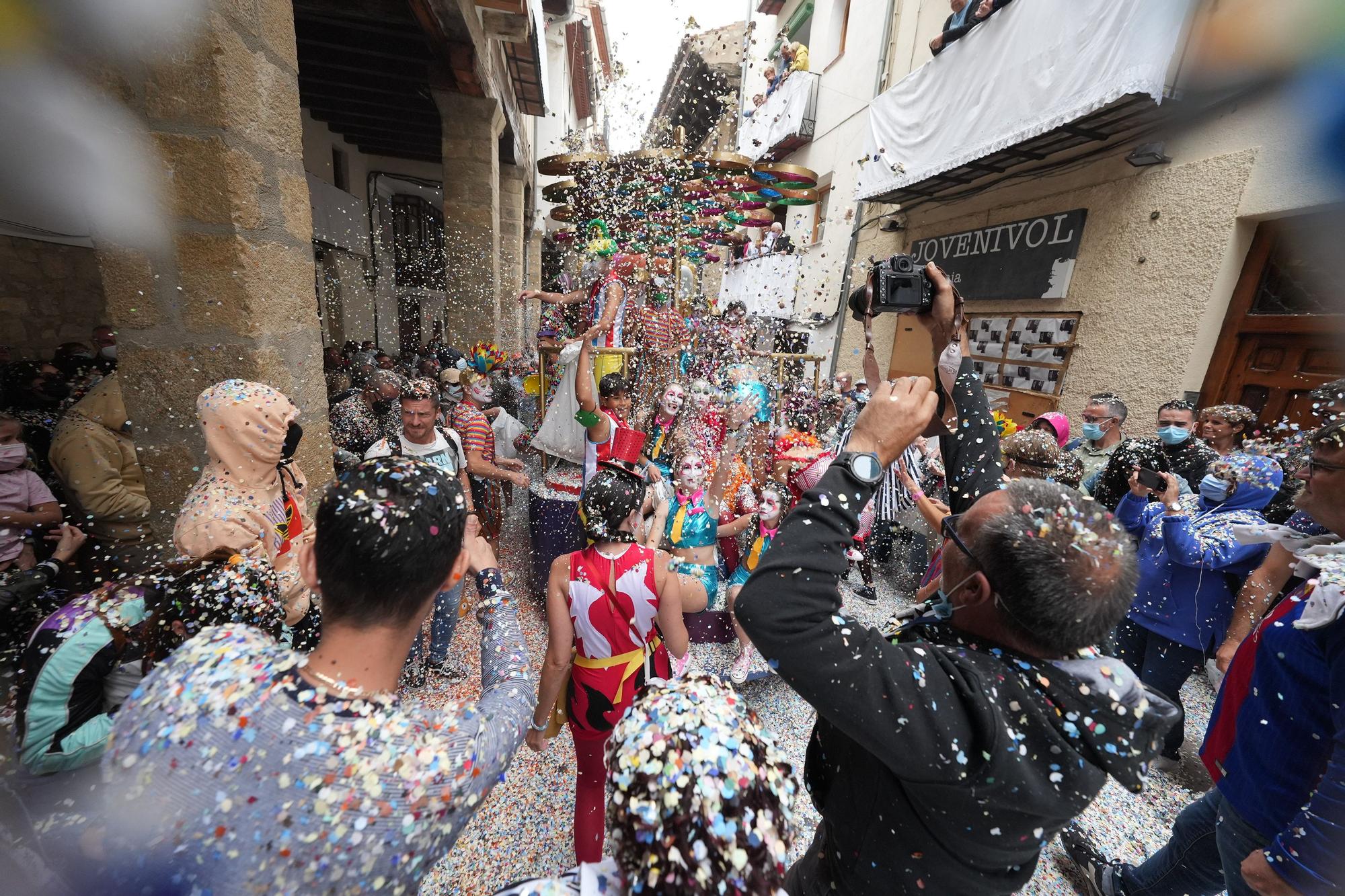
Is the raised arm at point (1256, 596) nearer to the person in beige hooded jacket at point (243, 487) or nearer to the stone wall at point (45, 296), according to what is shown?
the person in beige hooded jacket at point (243, 487)

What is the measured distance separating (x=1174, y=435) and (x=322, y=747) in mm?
4677

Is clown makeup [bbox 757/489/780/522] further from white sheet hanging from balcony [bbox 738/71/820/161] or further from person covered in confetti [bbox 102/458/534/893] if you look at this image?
white sheet hanging from balcony [bbox 738/71/820/161]

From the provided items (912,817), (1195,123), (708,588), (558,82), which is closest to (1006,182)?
(1195,123)

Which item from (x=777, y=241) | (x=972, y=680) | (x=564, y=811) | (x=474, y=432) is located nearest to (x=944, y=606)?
(x=972, y=680)

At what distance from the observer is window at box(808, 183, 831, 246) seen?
10477mm

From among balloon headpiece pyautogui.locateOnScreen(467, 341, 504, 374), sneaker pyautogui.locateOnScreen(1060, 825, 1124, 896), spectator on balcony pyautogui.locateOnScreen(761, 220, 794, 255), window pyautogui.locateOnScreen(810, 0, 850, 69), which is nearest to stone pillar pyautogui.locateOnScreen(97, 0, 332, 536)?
balloon headpiece pyautogui.locateOnScreen(467, 341, 504, 374)

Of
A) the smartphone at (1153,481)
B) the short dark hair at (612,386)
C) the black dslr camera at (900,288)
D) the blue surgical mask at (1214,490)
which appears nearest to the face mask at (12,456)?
the short dark hair at (612,386)

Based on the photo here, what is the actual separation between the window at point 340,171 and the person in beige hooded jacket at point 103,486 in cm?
736

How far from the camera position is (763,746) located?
2.75 feet

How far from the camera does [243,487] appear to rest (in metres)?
1.64

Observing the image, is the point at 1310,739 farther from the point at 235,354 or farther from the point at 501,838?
the point at 235,354

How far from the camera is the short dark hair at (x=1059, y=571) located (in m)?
0.87

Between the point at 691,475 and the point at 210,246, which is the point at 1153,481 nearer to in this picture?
the point at 691,475

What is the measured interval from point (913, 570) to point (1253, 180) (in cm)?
415
